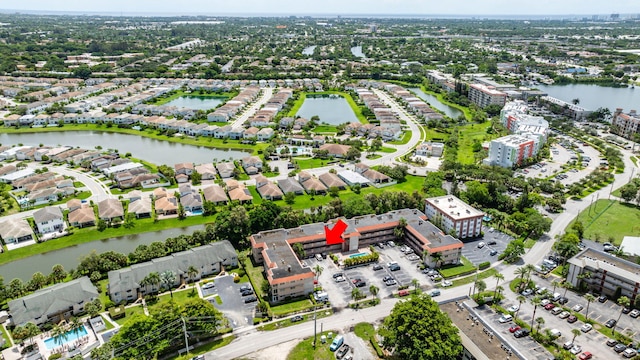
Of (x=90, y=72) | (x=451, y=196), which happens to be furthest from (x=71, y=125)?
(x=451, y=196)

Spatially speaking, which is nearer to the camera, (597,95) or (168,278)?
(168,278)

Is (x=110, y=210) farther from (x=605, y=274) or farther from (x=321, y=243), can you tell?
(x=605, y=274)

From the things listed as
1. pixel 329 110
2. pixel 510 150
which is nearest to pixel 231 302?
pixel 510 150

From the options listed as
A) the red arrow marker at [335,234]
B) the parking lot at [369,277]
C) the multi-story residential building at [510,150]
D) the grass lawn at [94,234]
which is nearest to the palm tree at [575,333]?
the parking lot at [369,277]

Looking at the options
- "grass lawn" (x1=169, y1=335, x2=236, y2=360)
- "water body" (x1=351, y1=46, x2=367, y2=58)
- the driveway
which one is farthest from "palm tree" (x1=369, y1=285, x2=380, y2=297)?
"water body" (x1=351, y1=46, x2=367, y2=58)

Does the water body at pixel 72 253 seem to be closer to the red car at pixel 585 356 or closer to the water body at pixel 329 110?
the red car at pixel 585 356

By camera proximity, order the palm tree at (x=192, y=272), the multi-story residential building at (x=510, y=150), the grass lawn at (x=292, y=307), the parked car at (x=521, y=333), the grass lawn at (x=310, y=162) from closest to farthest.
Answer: the parked car at (x=521, y=333) < the grass lawn at (x=292, y=307) < the palm tree at (x=192, y=272) < the multi-story residential building at (x=510, y=150) < the grass lawn at (x=310, y=162)

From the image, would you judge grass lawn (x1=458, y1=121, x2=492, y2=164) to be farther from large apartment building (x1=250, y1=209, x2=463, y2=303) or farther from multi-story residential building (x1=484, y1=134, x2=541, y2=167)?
large apartment building (x1=250, y1=209, x2=463, y2=303)
